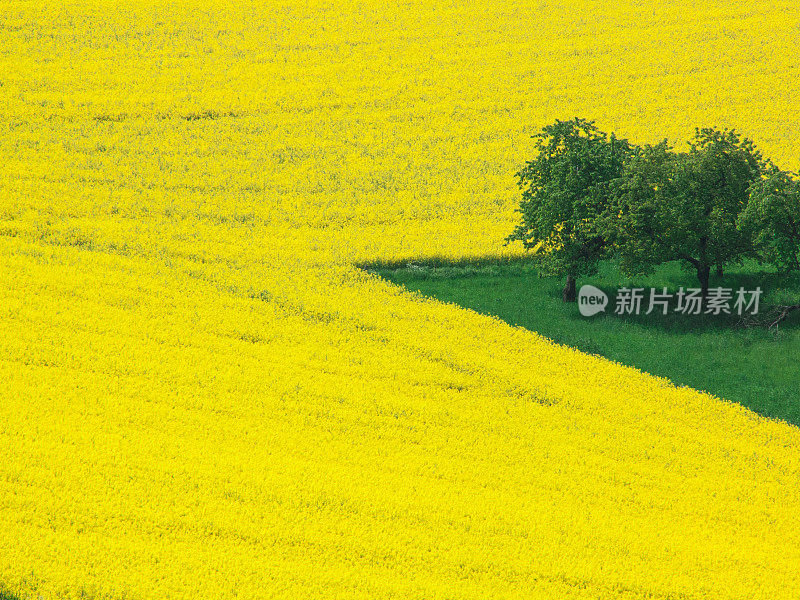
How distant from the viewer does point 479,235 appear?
30.0 metres

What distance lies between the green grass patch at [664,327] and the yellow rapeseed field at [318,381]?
51.5 inches

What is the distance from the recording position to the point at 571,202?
88.6ft

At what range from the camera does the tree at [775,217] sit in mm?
24109

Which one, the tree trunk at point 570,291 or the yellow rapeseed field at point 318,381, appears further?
the tree trunk at point 570,291

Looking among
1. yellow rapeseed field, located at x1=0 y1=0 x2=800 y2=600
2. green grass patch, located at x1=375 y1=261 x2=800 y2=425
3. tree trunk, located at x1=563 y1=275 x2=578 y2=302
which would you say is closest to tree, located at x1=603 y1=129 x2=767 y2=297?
green grass patch, located at x1=375 y1=261 x2=800 y2=425

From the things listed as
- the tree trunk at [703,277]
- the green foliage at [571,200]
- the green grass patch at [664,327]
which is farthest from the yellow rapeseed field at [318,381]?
the tree trunk at [703,277]

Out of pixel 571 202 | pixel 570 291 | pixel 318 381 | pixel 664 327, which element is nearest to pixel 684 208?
pixel 571 202

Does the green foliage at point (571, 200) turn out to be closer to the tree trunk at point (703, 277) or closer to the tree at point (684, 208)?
the tree at point (684, 208)

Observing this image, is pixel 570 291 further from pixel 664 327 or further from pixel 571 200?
pixel 664 327

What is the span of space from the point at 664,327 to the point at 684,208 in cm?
390

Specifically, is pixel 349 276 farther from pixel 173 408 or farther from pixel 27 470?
pixel 27 470

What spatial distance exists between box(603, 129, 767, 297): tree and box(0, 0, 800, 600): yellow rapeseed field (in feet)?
17.0

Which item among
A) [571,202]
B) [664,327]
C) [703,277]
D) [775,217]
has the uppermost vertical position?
[775,217]

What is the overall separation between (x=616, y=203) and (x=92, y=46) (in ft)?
110
